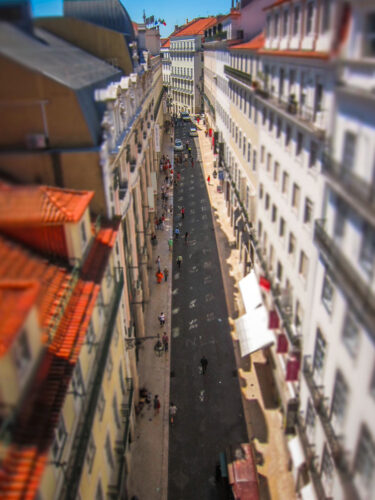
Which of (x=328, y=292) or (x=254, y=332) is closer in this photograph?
(x=328, y=292)

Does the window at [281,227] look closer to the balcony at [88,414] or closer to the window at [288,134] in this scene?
the window at [288,134]

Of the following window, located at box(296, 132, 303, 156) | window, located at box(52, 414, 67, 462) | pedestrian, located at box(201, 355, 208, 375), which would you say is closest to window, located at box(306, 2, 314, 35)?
window, located at box(296, 132, 303, 156)

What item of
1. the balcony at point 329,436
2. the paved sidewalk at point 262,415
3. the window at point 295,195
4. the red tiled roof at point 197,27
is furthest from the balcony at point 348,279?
the red tiled roof at point 197,27

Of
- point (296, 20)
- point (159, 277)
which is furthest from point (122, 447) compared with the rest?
point (296, 20)

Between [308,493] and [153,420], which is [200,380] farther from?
[308,493]

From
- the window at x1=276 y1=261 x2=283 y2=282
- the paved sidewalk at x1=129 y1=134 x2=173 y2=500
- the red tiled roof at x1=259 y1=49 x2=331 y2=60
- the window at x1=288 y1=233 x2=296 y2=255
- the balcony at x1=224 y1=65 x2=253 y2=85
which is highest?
the red tiled roof at x1=259 y1=49 x2=331 y2=60

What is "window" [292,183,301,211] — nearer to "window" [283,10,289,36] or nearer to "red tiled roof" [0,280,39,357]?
"window" [283,10,289,36]

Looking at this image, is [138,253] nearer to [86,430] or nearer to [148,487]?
[148,487]
